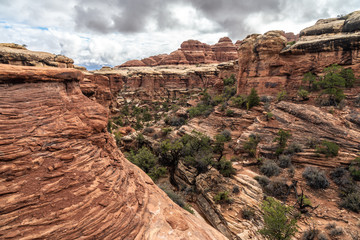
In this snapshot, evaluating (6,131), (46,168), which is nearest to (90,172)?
(46,168)

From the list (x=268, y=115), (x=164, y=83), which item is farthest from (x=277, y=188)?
(x=164, y=83)

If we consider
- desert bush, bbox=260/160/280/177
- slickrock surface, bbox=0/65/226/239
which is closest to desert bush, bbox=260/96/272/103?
desert bush, bbox=260/160/280/177

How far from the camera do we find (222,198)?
1338 centimetres

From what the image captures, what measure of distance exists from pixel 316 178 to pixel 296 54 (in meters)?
21.4

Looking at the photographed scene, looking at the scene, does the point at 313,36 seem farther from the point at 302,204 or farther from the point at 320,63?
the point at 302,204

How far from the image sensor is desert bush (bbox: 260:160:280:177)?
14.9 m

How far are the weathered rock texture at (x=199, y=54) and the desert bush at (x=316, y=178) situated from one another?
9362 centimetres

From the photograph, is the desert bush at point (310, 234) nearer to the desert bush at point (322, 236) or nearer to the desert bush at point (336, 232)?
the desert bush at point (322, 236)

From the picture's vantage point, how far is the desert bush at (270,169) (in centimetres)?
1485

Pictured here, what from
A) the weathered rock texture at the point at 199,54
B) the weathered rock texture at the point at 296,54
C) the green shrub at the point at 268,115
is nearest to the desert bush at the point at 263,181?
the green shrub at the point at 268,115

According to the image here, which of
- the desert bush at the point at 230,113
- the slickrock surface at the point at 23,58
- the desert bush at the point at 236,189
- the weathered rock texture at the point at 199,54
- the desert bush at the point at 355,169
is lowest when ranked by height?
the desert bush at the point at 236,189

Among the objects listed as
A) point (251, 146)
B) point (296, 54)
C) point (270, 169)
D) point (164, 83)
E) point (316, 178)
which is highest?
point (296, 54)

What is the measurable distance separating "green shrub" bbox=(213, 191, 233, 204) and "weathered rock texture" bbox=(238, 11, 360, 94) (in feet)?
72.8

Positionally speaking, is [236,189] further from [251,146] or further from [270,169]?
[251,146]
